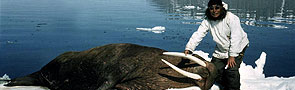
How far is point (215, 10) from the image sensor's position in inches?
160

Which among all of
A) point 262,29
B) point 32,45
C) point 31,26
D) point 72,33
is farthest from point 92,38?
point 262,29

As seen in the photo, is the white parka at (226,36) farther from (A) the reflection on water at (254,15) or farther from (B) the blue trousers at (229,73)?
(A) the reflection on water at (254,15)

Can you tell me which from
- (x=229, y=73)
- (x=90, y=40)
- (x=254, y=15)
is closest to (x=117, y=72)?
(x=229, y=73)

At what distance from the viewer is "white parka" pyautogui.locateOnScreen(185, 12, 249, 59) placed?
159 inches

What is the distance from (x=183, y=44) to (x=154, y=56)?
1503cm

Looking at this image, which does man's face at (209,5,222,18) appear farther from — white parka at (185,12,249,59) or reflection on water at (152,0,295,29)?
reflection on water at (152,0,295,29)

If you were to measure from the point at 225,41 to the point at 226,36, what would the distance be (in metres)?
Result: 0.07

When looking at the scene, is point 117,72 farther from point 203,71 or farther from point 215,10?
point 215,10

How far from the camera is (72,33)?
78.7ft

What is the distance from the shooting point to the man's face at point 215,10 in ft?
13.3

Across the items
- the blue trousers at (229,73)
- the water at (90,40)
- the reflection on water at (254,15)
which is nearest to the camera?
the blue trousers at (229,73)

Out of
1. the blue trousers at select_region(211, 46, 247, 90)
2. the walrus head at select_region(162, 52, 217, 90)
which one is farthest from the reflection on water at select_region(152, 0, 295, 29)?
the walrus head at select_region(162, 52, 217, 90)

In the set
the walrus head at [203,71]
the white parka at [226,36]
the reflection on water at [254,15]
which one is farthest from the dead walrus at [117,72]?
the reflection on water at [254,15]

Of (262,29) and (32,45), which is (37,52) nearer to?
(32,45)
